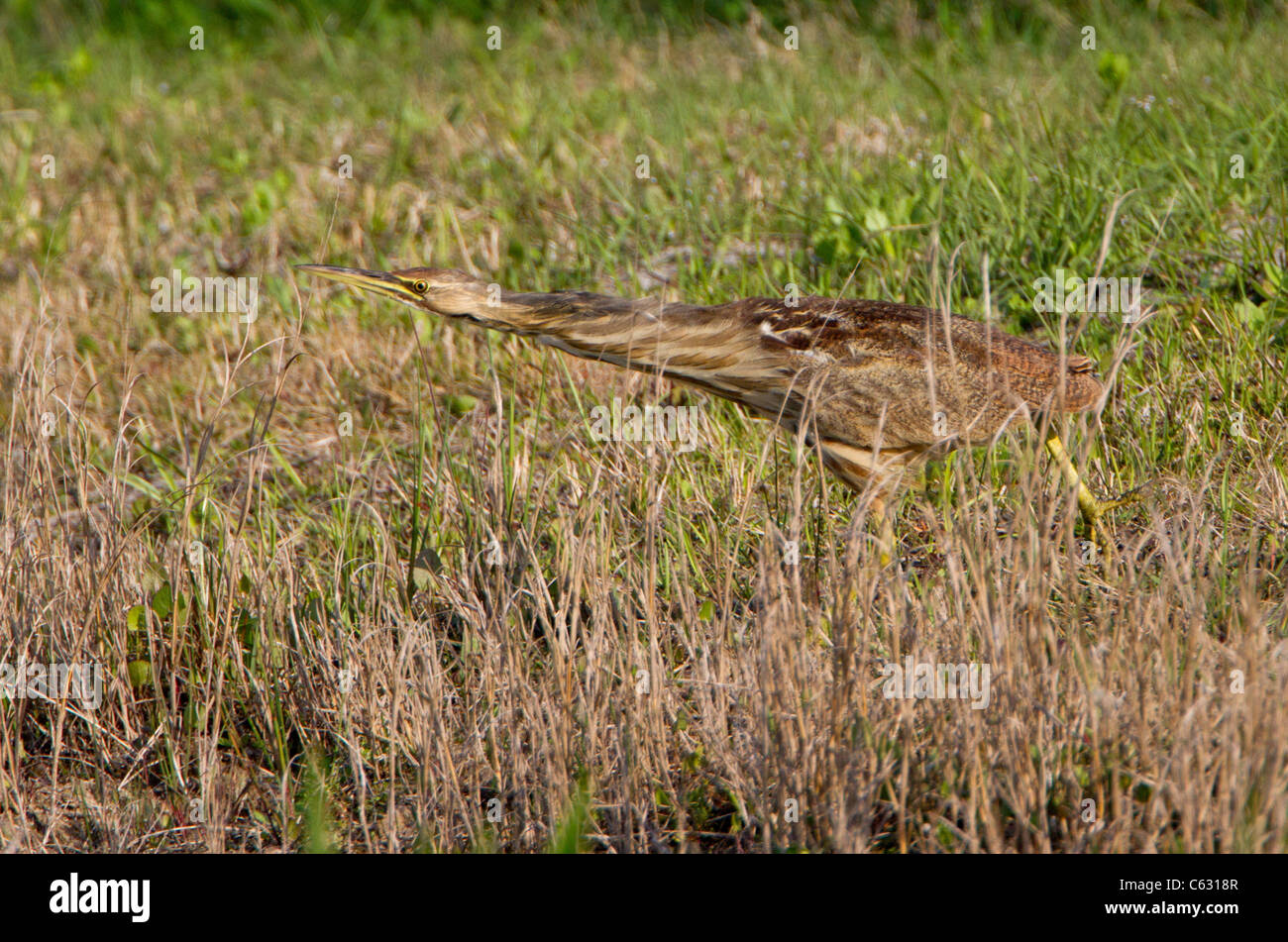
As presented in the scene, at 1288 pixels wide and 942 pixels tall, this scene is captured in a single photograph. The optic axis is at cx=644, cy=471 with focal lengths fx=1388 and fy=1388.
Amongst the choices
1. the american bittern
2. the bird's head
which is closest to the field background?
the american bittern

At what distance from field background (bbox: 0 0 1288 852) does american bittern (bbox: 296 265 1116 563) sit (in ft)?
0.49

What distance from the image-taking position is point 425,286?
329 centimetres

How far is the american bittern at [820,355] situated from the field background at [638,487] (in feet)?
0.49

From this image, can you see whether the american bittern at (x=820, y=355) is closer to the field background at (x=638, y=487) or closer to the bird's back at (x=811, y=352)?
the bird's back at (x=811, y=352)

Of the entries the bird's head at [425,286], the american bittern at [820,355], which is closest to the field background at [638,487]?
the american bittern at [820,355]

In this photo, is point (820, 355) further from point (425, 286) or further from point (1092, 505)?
point (425, 286)

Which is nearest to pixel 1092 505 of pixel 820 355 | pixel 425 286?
pixel 820 355

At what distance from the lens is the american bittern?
3186 mm

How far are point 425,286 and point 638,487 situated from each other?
2.39 feet

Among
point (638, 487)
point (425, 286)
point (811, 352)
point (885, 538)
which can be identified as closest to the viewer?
point (885, 538)

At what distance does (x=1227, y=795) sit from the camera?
80.7 inches

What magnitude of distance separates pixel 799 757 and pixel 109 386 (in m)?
3.39

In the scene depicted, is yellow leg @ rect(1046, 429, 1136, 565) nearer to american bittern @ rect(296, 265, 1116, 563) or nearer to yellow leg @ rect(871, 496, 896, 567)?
american bittern @ rect(296, 265, 1116, 563)

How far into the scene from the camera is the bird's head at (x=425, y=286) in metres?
3.28
